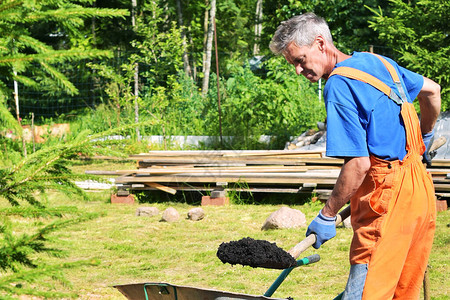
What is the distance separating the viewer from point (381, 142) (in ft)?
8.93

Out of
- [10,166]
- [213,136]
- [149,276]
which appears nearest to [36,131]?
[213,136]

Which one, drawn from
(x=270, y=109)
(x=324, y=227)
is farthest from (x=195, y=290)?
Result: (x=270, y=109)

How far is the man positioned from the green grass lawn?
2123mm

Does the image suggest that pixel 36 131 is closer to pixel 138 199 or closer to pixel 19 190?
pixel 138 199

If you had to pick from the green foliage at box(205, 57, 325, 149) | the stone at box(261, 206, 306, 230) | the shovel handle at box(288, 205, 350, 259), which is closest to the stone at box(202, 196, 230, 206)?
the stone at box(261, 206, 306, 230)

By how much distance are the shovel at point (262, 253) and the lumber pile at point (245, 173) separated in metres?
5.44

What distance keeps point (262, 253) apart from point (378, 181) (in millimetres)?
669

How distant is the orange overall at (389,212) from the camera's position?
268 centimetres

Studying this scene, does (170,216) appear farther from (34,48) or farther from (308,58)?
(34,48)

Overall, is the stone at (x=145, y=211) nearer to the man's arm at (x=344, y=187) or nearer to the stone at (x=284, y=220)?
the stone at (x=284, y=220)

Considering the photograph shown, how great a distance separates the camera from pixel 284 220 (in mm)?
7273

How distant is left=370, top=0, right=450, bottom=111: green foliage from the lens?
10516 millimetres

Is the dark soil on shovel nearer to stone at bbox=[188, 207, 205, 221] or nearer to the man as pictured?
the man

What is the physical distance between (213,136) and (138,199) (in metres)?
3.80
